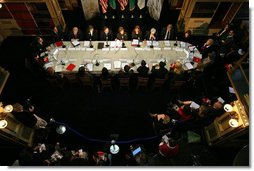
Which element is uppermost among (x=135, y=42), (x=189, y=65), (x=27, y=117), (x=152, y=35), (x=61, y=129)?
(x=152, y=35)

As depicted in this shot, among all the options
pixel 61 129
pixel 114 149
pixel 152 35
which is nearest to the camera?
pixel 114 149

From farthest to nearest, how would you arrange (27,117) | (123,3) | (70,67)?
(123,3), (70,67), (27,117)

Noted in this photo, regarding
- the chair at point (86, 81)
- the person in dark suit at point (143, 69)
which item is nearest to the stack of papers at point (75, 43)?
the chair at point (86, 81)

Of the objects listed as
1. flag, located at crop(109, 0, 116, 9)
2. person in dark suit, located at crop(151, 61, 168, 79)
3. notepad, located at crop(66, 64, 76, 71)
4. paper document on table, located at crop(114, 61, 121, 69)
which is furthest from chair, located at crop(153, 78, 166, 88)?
flag, located at crop(109, 0, 116, 9)

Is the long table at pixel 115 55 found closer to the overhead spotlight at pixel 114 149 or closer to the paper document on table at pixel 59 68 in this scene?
the paper document on table at pixel 59 68

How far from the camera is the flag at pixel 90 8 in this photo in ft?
32.2

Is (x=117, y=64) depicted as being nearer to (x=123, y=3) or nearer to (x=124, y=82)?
(x=124, y=82)

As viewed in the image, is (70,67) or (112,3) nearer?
(70,67)

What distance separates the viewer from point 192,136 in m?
7.48

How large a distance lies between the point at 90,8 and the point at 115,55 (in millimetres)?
3211

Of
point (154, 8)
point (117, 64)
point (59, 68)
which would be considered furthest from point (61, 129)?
point (154, 8)

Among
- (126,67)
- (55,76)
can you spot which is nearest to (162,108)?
(126,67)

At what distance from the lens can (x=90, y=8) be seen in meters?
10.0

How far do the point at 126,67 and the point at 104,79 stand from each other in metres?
0.89
